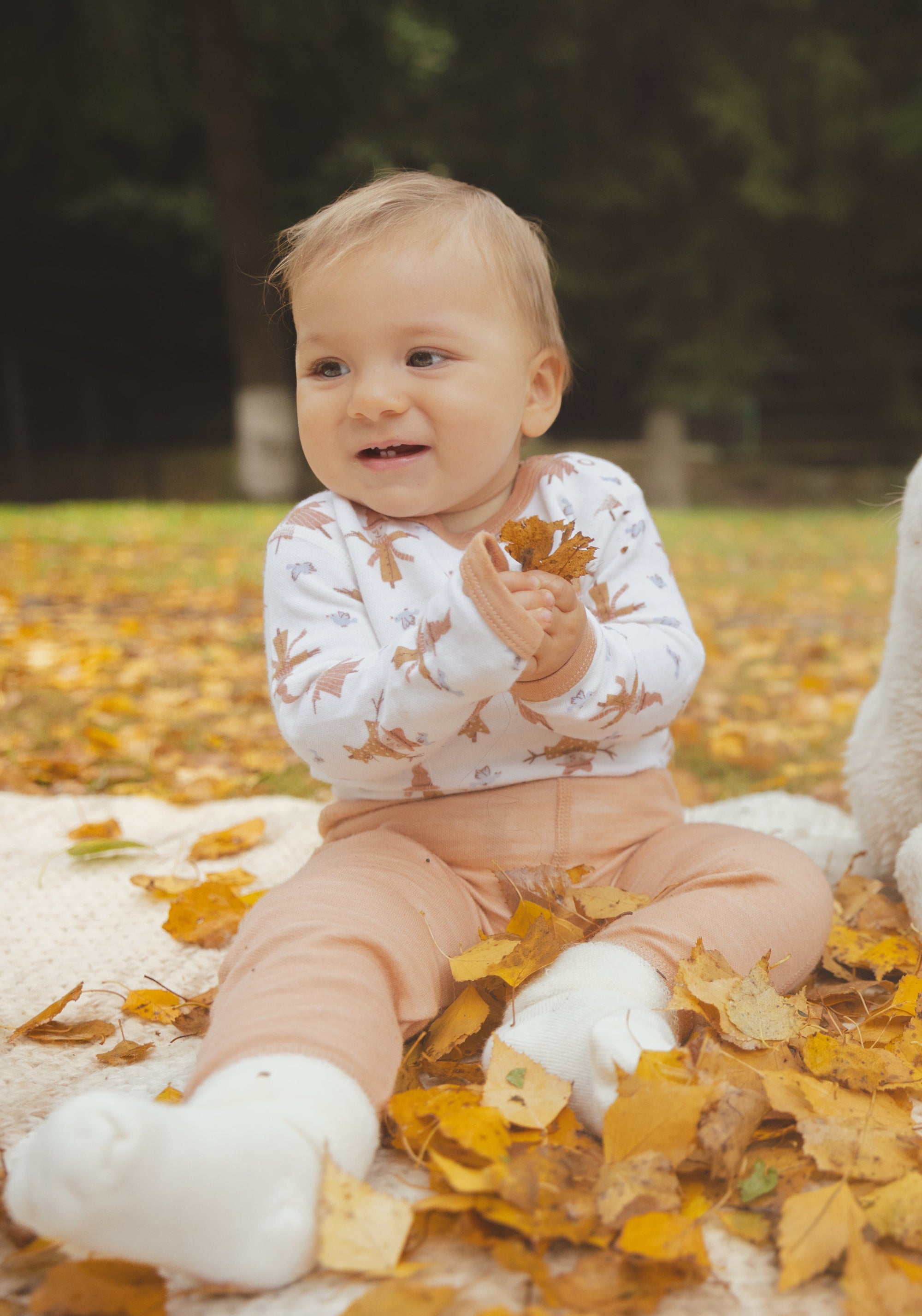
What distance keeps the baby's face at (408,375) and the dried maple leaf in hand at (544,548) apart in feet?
0.92

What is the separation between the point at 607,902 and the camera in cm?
155

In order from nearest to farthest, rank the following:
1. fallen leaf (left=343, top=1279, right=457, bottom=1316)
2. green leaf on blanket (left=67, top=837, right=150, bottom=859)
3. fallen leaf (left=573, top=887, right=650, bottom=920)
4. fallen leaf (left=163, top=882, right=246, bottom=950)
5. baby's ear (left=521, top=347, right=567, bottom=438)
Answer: fallen leaf (left=343, top=1279, right=457, bottom=1316)
fallen leaf (left=573, top=887, right=650, bottom=920)
baby's ear (left=521, top=347, right=567, bottom=438)
fallen leaf (left=163, top=882, right=246, bottom=950)
green leaf on blanket (left=67, top=837, right=150, bottom=859)

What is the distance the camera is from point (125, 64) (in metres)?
11.4

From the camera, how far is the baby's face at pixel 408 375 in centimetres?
152

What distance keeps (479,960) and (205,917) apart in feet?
2.07

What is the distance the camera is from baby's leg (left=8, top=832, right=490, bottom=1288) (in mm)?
938

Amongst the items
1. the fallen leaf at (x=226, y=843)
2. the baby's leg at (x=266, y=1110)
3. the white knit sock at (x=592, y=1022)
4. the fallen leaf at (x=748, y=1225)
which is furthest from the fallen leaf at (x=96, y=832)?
the fallen leaf at (x=748, y=1225)

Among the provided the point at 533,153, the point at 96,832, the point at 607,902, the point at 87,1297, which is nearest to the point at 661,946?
the point at 607,902

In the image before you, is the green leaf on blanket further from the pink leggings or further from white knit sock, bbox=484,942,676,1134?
white knit sock, bbox=484,942,676,1134

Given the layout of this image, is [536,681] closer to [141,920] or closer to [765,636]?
[141,920]

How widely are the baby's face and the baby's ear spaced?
0.16ft

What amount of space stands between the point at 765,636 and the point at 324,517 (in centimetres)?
344

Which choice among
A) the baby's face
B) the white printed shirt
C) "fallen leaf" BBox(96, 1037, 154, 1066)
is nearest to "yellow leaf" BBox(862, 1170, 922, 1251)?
the white printed shirt

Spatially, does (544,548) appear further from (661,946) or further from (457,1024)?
(457,1024)
